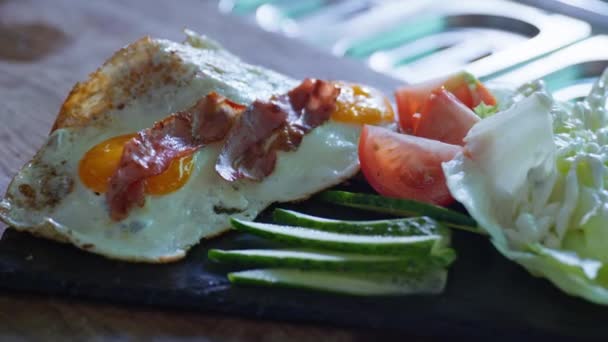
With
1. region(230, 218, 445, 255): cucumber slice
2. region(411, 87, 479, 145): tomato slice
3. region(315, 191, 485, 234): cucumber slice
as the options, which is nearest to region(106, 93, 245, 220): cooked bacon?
region(230, 218, 445, 255): cucumber slice

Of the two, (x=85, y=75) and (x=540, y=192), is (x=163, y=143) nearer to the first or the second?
(x=540, y=192)

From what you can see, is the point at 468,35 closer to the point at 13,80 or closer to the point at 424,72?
the point at 424,72

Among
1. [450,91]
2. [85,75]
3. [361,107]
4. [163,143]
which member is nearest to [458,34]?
[450,91]

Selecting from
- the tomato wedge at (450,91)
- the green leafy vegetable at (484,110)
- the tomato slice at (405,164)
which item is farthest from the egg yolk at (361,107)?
the green leafy vegetable at (484,110)

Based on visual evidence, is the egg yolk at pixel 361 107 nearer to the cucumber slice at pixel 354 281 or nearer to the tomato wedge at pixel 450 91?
the tomato wedge at pixel 450 91

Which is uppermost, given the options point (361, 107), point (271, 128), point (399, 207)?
point (271, 128)
